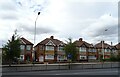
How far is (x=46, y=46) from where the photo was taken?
7575cm

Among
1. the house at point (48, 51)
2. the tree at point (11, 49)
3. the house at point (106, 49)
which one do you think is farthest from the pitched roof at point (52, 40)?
the tree at point (11, 49)

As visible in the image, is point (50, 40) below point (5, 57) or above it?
above

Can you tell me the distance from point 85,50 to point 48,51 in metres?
17.4

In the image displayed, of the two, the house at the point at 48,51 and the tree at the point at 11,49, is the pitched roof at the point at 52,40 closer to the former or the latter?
the house at the point at 48,51

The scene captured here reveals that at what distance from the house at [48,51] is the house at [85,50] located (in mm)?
8346

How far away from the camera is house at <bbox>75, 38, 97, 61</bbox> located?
84.9 meters

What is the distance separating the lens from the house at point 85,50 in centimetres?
8488

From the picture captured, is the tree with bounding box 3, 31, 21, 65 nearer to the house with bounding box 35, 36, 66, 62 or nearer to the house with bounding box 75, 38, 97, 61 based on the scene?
the house with bounding box 35, 36, 66, 62

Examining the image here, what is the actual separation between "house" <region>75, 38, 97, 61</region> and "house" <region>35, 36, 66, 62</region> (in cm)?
835

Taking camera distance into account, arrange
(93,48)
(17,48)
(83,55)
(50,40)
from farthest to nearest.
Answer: (93,48) → (83,55) → (50,40) → (17,48)

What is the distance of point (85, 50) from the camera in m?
87.4

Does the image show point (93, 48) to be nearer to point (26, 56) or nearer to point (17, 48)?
point (26, 56)

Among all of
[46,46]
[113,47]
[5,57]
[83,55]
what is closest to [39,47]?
[46,46]

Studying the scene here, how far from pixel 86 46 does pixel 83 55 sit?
11.7 feet
